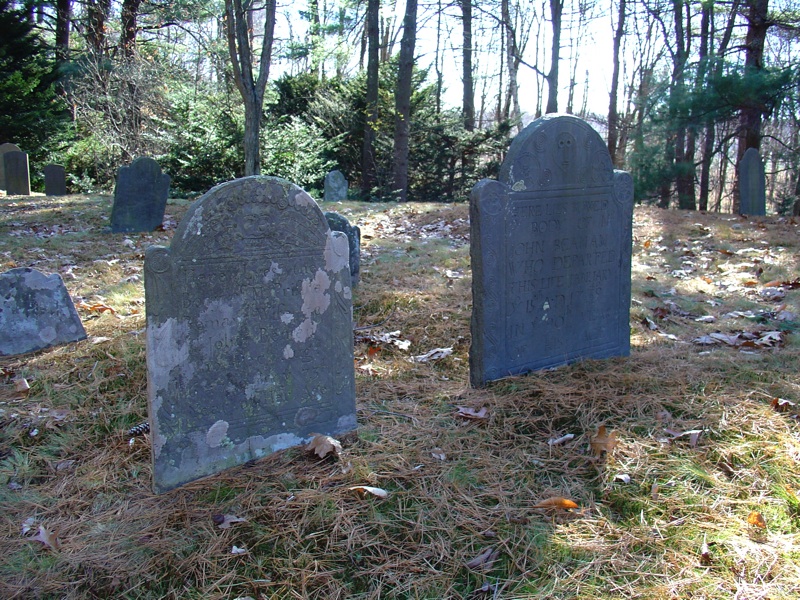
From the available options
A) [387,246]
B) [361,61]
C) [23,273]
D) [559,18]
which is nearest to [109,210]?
[387,246]

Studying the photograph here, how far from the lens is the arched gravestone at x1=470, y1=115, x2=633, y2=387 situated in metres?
4.17

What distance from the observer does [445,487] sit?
121 inches

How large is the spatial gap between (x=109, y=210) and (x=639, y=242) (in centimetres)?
934

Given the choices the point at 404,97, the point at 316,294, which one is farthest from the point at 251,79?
the point at 316,294

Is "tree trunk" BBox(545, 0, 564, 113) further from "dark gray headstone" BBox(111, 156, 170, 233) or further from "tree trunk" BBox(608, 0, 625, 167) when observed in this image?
"dark gray headstone" BBox(111, 156, 170, 233)

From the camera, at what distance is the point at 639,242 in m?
9.67

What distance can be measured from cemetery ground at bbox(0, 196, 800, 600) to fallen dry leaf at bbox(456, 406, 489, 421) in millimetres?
18

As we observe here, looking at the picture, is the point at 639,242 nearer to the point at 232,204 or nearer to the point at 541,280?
the point at 541,280

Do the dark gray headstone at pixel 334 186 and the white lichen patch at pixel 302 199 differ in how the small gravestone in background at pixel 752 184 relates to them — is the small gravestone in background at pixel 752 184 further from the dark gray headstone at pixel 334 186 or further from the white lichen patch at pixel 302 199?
the white lichen patch at pixel 302 199

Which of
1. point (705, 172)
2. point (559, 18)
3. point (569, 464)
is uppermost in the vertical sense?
point (559, 18)

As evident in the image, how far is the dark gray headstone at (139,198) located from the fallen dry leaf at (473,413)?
797 centimetres

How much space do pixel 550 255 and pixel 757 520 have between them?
2222 mm

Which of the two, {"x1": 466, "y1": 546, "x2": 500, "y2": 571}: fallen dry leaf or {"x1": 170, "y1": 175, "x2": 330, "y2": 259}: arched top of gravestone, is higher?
{"x1": 170, "y1": 175, "x2": 330, "y2": 259}: arched top of gravestone

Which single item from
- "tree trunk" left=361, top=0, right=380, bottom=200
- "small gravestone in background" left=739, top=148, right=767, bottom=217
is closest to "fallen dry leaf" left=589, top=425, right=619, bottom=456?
"small gravestone in background" left=739, top=148, right=767, bottom=217
